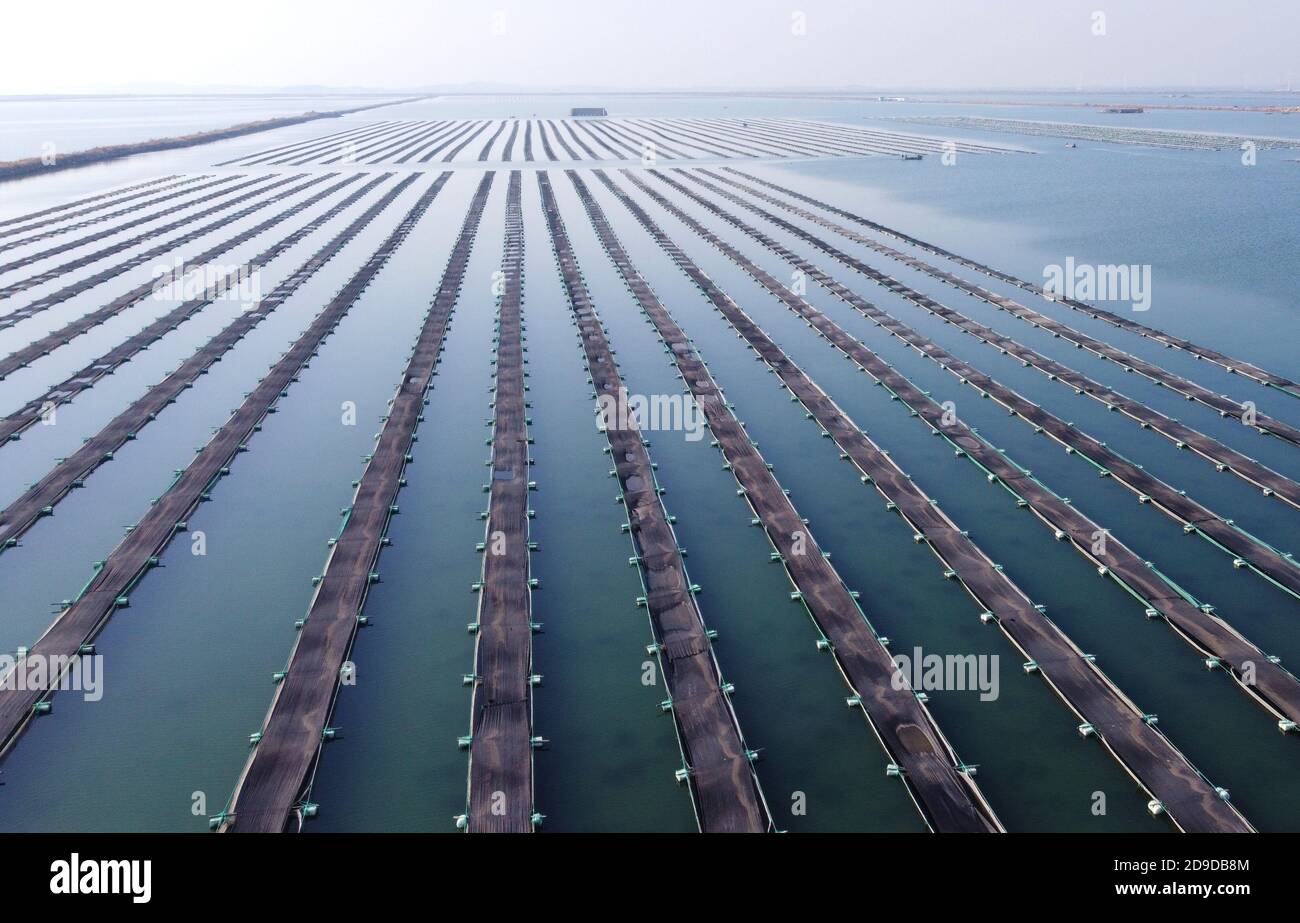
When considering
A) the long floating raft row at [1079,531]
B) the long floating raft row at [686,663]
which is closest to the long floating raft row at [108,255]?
the long floating raft row at [686,663]

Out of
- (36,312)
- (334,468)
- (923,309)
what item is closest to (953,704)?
(334,468)

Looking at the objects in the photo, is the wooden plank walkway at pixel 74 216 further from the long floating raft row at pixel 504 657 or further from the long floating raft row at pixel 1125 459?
the long floating raft row at pixel 1125 459

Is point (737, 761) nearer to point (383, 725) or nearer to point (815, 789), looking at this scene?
point (815, 789)

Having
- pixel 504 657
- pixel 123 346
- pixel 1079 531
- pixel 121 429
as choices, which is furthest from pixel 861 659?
pixel 123 346

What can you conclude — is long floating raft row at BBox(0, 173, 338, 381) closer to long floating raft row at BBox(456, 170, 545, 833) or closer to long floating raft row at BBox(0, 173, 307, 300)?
long floating raft row at BBox(0, 173, 307, 300)

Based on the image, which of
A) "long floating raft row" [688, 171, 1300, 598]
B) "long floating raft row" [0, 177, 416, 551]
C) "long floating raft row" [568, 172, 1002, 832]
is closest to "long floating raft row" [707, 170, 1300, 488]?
"long floating raft row" [688, 171, 1300, 598]
